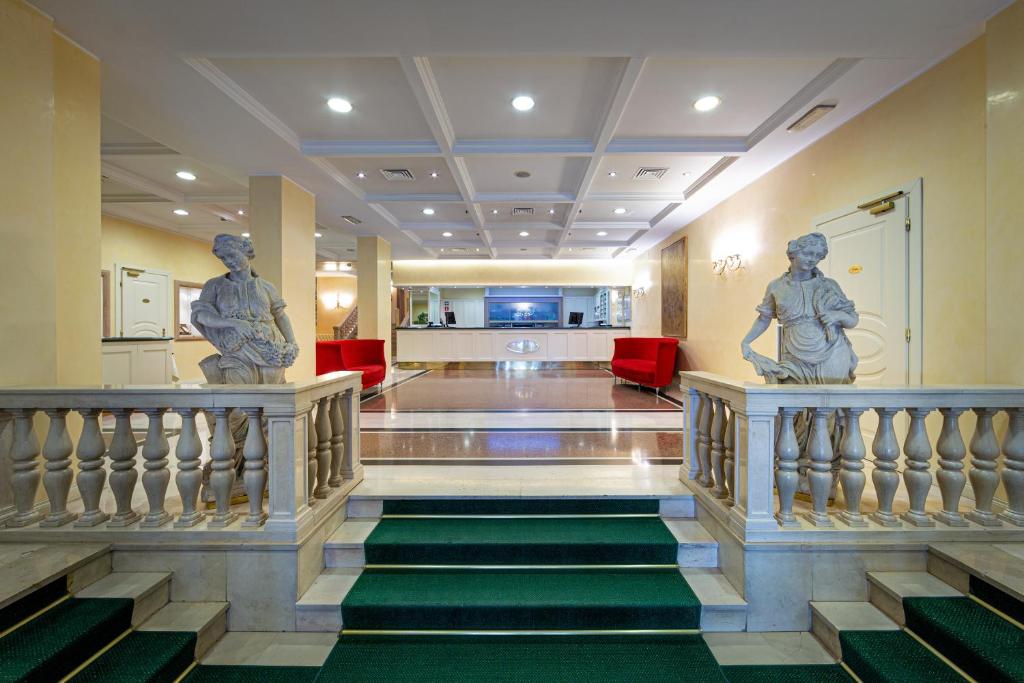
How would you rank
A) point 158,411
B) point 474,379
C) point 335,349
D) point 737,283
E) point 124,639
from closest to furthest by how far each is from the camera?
point 124,639 → point 158,411 → point 737,283 → point 335,349 → point 474,379

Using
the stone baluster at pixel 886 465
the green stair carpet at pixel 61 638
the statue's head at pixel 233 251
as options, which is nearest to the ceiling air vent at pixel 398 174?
the statue's head at pixel 233 251

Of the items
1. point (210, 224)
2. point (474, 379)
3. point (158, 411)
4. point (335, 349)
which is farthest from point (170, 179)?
point (474, 379)

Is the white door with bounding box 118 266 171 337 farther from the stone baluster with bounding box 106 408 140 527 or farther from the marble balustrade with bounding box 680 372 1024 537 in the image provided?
the marble balustrade with bounding box 680 372 1024 537

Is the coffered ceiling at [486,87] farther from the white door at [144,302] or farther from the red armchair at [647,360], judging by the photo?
the red armchair at [647,360]

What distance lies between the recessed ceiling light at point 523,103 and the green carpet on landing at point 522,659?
405 centimetres

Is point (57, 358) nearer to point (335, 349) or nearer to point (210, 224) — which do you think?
point (335, 349)

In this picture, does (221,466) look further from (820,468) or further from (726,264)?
(726,264)

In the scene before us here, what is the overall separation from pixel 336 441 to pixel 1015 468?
381 cm

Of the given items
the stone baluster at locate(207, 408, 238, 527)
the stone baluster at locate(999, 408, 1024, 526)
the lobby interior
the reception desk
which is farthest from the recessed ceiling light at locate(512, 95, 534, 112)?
the reception desk

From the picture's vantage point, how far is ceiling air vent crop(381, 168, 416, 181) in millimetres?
5504

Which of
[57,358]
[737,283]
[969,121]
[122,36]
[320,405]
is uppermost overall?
[122,36]

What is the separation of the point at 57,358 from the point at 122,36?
2.16 m

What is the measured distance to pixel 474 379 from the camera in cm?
997

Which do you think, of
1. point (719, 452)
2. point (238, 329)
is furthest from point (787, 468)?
point (238, 329)
